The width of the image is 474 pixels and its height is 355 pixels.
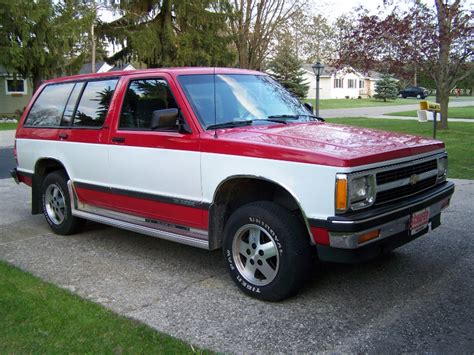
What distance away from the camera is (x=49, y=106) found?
6445mm

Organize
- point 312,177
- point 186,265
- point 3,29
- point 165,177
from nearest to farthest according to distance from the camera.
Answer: point 312,177
point 165,177
point 186,265
point 3,29

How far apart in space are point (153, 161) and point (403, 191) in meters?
2.25

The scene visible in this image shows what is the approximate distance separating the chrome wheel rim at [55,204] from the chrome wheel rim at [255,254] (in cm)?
280

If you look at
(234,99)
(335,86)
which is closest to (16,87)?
(234,99)

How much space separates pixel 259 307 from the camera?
4.15 metres

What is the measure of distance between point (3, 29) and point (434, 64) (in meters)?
20.4

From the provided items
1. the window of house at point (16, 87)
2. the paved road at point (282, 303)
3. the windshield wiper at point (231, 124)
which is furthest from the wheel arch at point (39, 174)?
the window of house at point (16, 87)

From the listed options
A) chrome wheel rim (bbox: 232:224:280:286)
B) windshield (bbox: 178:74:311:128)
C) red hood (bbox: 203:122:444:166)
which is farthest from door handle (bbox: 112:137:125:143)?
chrome wheel rim (bbox: 232:224:280:286)

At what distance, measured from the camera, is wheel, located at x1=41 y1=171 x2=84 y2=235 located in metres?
6.20

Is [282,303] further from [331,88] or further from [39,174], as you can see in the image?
[331,88]

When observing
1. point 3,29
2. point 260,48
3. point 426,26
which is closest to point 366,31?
point 426,26

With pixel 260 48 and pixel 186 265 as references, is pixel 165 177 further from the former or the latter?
pixel 260 48

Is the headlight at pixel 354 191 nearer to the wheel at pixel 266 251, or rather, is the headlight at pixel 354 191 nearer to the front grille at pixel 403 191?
the front grille at pixel 403 191

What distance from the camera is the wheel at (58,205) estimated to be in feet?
20.3
